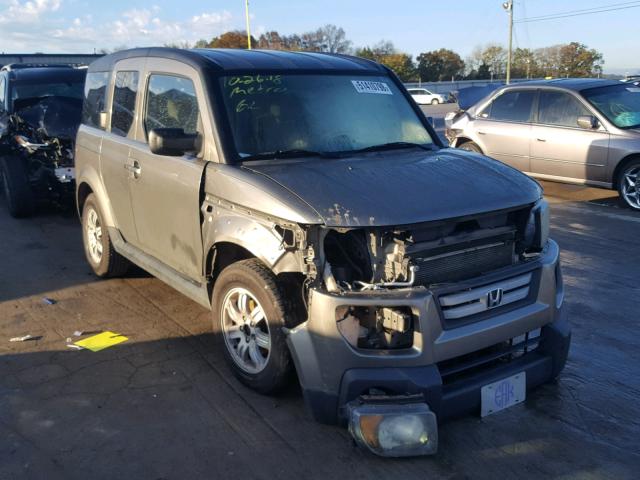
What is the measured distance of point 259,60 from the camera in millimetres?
4500

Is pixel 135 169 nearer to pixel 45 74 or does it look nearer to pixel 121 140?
pixel 121 140

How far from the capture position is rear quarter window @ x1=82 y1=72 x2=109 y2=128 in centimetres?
570

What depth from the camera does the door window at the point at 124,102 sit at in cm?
508

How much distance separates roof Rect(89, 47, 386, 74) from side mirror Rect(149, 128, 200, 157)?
563 mm

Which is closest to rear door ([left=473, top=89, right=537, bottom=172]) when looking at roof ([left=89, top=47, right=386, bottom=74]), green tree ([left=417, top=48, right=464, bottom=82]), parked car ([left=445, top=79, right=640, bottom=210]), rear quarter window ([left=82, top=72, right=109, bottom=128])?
parked car ([left=445, top=79, right=640, bottom=210])

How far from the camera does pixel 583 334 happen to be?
184 inches

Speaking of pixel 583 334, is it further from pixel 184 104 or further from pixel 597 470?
pixel 184 104

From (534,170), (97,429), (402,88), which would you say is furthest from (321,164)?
(534,170)

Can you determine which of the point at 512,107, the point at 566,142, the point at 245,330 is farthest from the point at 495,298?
the point at 512,107

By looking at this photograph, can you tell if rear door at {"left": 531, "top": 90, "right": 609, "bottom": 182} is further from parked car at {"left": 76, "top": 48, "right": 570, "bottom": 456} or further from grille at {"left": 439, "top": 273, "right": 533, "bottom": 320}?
grille at {"left": 439, "top": 273, "right": 533, "bottom": 320}

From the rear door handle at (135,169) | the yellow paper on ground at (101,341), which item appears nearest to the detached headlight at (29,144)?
the rear door handle at (135,169)

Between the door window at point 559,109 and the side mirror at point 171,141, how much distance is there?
7.25m

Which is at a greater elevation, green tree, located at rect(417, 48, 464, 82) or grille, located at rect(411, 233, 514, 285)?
green tree, located at rect(417, 48, 464, 82)

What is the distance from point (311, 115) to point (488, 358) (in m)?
2.00
